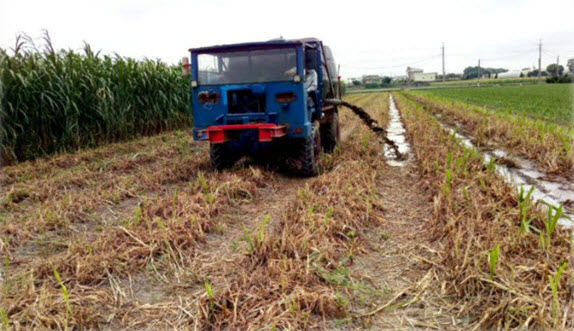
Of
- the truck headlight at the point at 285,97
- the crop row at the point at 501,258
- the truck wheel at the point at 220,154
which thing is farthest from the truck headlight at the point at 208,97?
the crop row at the point at 501,258

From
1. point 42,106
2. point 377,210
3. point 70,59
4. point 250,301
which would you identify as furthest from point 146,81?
point 250,301

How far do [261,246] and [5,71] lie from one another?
23.2 feet

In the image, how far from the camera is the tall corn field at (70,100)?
7.91m

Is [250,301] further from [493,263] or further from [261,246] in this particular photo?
[493,263]

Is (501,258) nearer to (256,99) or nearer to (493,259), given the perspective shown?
(493,259)

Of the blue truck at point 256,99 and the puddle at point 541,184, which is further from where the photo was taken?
the blue truck at point 256,99

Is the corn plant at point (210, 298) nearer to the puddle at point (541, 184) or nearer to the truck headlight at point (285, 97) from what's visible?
the puddle at point (541, 184)

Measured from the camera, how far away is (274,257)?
334 centimetres

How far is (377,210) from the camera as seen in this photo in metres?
4.76

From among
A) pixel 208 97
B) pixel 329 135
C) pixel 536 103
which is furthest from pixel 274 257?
pixel 536 103

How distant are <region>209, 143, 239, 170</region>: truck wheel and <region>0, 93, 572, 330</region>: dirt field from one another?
0.77 metres

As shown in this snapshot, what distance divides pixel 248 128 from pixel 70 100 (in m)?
4.68

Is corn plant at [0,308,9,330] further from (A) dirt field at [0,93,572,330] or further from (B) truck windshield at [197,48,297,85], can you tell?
(B) truck windshield at [197,48,297,85]

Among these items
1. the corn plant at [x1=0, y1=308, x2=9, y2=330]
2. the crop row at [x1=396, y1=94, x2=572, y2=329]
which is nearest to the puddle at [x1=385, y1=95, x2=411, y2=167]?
the crop row at [x1=396, y1=94, x2=572, y2=329]
